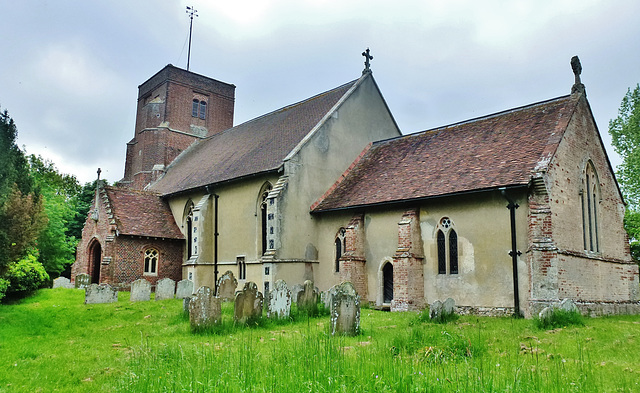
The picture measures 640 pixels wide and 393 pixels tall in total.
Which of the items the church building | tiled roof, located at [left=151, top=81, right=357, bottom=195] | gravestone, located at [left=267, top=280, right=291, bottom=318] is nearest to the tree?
the church building

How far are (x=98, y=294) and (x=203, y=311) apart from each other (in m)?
9.24

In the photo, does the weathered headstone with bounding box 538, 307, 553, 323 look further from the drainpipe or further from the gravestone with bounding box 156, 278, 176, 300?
the gravestone with bounding box 156, 278, 176, 300

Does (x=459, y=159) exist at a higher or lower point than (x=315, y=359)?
higher

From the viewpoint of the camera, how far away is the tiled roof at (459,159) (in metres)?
17.1

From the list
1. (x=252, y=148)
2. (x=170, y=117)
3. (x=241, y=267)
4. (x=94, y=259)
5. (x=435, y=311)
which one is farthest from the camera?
(x=170, y=117)

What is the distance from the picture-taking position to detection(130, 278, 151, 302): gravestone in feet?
64.6

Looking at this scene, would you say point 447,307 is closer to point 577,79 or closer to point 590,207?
point 590,207

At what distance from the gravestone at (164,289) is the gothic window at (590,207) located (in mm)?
15984

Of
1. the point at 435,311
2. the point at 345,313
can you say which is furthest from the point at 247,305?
the point at 435,311

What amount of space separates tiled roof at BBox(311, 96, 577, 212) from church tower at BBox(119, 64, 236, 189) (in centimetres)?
1881

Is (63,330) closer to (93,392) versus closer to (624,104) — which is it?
(93,392)

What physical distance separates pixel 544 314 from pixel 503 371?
242 inches

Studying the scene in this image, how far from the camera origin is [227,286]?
1931cm

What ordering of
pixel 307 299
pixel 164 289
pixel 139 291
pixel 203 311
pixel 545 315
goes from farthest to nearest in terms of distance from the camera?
pixel 164 289 < pixel 139 291 < pixel 307 299 < pixel 545 315 < pixel 203 311
